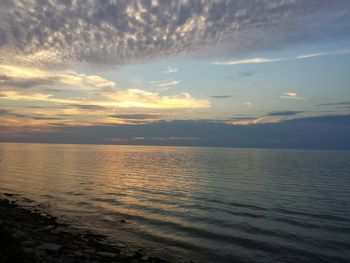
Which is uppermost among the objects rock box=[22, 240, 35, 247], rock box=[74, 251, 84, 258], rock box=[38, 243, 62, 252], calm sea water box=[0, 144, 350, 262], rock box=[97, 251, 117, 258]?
rock box=[22, 240, 35, 247]

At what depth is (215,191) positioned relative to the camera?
45.4 metres

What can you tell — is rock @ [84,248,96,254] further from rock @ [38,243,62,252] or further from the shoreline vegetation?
rock @ [38,243,62,252]

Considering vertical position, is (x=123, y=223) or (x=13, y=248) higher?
(x=13, y=248)

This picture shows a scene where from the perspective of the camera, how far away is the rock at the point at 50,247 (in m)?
18.3

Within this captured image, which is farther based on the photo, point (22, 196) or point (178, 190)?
point (178, 190)

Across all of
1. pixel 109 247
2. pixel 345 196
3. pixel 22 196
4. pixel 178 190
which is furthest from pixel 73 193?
pixel 345 196

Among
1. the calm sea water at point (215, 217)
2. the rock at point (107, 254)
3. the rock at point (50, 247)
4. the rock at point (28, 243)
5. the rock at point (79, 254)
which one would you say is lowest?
the calm sea water at point (215, 217)

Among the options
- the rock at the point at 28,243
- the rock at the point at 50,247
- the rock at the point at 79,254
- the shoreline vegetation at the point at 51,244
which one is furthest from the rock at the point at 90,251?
the rock at the point at 28,243

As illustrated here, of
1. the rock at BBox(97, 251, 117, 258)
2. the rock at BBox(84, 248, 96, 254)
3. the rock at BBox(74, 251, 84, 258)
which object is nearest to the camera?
the rock at BBox(74, 251, 84, 258)

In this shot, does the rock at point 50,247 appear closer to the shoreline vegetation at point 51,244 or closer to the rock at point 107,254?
the shoreline vegetation at point 51,244

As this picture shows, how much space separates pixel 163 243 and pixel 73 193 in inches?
955

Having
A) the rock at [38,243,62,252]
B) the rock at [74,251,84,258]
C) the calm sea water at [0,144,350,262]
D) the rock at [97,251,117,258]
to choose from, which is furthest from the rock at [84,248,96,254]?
the calm sea water at [0,144,350,262]

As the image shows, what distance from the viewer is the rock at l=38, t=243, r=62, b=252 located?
18.3 meters

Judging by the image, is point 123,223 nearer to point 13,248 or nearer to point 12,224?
point 12,224
